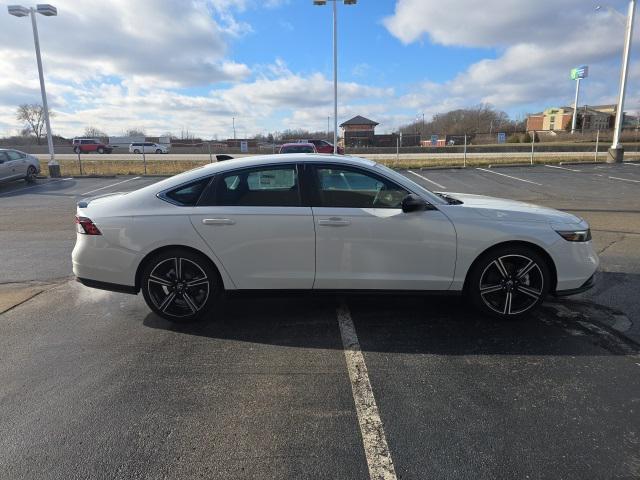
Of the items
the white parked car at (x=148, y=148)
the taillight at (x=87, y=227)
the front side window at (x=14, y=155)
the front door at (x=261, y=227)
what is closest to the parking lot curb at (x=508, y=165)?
the front side window at (x=14, y=155)

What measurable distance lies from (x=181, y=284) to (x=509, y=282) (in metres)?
3.03

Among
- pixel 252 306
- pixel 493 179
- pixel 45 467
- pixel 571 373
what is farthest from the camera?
pixel 493 179

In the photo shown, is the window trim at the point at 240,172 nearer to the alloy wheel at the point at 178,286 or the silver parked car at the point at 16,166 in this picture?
the alloy wheel at the point at 178,286

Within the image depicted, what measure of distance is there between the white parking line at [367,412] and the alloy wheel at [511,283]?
1.31m

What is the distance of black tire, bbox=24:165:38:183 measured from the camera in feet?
64.7

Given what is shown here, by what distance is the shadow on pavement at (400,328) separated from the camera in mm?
3756

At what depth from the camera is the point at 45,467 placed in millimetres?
2445

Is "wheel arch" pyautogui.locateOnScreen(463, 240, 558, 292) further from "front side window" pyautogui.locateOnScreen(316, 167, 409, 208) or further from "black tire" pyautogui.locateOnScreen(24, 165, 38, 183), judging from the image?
"black tire" pyautogui.locateOnScreen(24, 165, 38, 183)

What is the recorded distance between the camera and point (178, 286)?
4.21 meters

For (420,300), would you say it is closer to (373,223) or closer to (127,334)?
(373,223)

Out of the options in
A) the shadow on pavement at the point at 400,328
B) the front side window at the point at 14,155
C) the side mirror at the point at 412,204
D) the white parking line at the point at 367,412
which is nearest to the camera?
the white parking line at the point at 367,412

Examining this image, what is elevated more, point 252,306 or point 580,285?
point 580,285

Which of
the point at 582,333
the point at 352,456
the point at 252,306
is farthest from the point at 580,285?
the point at 252,306

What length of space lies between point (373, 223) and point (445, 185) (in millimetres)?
14417
